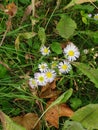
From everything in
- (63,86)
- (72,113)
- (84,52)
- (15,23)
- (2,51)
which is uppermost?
(15,23)

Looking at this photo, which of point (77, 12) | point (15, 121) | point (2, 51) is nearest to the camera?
point (15, 121)

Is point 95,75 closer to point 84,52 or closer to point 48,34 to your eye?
point 84,52

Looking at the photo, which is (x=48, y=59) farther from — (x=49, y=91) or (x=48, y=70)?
Result: (x=49, y=91)

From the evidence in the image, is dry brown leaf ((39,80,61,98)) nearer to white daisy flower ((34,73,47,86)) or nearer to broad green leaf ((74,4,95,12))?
white daisy flower ((34,73,47,86))

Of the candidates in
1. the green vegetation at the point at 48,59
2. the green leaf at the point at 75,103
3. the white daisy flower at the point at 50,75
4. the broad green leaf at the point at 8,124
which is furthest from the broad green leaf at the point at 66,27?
the broad green leaf at the point at 8,124

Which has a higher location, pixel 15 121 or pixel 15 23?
pixel 15 23

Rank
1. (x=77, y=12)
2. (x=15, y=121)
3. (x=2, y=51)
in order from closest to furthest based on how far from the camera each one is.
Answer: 1. (x=15, y=121)
2. (x=2, y=51)
3. (x=77, y=12)

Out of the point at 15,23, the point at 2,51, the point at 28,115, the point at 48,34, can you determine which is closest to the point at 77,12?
the point at 48,34

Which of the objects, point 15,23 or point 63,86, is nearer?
point 63,86

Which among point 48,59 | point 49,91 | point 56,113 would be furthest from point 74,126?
point 48,59
